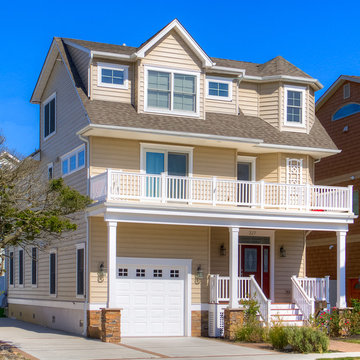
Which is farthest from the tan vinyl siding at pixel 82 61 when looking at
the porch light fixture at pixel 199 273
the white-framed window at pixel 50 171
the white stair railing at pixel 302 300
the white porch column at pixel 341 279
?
the white porch column at pixel 341 279

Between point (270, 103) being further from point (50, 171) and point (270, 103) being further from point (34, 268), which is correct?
point (34, 268)

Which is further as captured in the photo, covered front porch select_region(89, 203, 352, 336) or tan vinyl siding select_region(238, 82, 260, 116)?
tan vinyl siding select_region(238, 82, 260, 116)

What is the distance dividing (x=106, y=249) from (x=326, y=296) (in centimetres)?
797

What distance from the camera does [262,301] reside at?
22.5m

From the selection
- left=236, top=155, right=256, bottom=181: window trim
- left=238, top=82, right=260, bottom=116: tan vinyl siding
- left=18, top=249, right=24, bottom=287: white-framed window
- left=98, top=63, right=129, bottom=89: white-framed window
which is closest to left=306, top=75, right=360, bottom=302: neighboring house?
left=238, top=82, right=260, bottom=116: tan vinyl siding

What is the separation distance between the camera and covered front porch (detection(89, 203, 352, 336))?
2208 cm

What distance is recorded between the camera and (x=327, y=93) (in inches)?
1267

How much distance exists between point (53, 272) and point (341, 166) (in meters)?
13.9

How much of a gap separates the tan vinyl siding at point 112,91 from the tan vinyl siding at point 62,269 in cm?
420

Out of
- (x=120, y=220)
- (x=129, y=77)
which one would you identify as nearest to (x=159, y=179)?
(x=120, y=220)

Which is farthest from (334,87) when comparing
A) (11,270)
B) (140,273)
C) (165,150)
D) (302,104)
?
(11,270)

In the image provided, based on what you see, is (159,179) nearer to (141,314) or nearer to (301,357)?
(141,314)

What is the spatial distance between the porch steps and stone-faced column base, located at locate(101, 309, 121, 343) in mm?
5291

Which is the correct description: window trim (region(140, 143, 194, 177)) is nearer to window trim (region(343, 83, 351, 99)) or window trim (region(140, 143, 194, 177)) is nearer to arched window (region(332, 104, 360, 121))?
arched window (region(332, 104, 360, 121))
